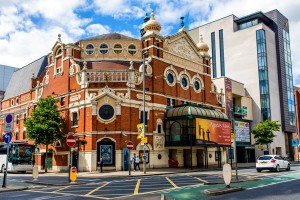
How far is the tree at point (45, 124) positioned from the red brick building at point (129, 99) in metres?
1.33

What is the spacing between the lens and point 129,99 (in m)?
35.9

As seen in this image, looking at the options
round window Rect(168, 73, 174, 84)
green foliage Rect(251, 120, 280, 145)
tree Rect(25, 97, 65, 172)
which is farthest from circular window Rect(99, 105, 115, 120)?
green foliage Rect(251, 120, 280, 145)

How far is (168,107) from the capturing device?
40.8 metres

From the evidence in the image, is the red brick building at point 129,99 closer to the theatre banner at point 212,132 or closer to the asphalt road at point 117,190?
the theatre banner at point 212,132

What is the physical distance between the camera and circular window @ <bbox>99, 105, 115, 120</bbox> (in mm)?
35000

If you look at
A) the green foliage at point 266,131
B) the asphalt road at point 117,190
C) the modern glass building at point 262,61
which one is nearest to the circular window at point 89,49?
the asphalt road at point 117,190

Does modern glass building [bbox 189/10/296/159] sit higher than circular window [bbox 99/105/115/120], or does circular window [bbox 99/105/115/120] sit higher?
modern glass building [bbox 189/10/296/159]

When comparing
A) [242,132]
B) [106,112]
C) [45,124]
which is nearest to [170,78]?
[106,112]

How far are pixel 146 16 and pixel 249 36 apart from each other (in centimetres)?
2500

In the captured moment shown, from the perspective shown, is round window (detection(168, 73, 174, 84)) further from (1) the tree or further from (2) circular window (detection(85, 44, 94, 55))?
(1) the tree

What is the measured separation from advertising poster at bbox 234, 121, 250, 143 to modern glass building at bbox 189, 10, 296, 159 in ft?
18.8

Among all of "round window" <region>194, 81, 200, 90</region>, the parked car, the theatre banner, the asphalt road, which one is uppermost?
"round window" <region>194, 81, 200, 90</region>

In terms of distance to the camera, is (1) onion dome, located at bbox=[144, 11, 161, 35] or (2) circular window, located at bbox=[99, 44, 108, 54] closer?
(2) circular window, located at bbox=[99, 44, 108, 54]

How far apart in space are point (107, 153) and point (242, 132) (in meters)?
30.0
